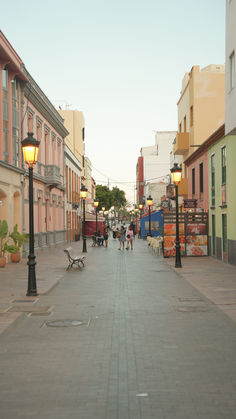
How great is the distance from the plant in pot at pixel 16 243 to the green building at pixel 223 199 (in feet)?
28.4

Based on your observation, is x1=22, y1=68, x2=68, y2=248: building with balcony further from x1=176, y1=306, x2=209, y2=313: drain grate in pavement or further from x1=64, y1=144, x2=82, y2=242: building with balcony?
x1=176, y1=306, x2=209, y2=313: drain grate in pavement

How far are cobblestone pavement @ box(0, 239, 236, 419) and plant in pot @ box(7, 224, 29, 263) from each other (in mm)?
7616

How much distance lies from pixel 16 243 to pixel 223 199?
948 centimetres

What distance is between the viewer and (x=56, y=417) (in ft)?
15.1

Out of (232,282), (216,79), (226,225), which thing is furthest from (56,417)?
(216,79)

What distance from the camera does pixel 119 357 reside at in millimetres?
6652

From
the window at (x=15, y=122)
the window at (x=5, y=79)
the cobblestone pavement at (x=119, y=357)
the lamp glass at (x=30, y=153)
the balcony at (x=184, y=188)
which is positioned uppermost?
the window at (x=5, y=79)

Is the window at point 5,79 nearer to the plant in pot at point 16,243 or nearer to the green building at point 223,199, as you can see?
the plant in pot at point 16,243

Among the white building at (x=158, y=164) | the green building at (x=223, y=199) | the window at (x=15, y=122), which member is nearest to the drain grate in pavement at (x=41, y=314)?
the green building at (x=223, y=199)

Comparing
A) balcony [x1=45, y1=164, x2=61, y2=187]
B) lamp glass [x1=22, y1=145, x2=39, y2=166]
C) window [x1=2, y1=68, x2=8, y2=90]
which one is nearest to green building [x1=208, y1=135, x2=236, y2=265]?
lamp glass [x1=22, y1=145, x2=39, y2=166]

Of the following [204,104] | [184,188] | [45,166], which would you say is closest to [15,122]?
[45,166]

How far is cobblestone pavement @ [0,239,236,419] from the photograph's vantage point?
4887mm

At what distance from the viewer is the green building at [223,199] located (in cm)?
2006

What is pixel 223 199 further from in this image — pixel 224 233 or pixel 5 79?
pixel 5 79
